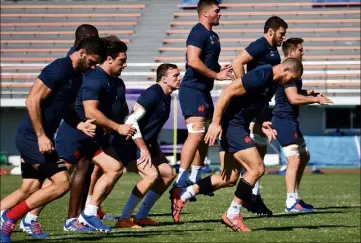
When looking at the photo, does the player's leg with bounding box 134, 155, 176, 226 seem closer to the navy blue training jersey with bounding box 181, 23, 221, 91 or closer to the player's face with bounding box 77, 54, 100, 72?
the navy blue training jersey with bounding box 181, 23, 221, 91

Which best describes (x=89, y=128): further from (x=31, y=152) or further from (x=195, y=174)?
(x=195, y=174)

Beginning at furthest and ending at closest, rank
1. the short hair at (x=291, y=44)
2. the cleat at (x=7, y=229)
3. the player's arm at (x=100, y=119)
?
the short hair at (x=291, y=44) → the player's arm at (x=100, y=119) → the cleat at (x=7, y=229)

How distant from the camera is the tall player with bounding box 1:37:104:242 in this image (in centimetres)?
823

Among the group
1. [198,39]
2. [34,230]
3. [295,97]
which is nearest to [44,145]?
[34,230]

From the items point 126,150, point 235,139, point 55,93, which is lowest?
point 126,150

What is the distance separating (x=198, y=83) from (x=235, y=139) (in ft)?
6.62

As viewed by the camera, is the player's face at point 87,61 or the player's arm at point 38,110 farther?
the player's face at point 87,61

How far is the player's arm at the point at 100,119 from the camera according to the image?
9.23 metres

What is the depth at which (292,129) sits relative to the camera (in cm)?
1293

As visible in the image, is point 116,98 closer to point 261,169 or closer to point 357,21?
point 261,169

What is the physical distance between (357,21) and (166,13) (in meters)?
7.66

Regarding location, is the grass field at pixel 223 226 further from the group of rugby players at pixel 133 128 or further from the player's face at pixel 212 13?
the player's face at pixel 212 13

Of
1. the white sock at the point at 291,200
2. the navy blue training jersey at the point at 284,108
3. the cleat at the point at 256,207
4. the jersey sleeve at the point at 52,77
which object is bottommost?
the white sock at the point at 291,200

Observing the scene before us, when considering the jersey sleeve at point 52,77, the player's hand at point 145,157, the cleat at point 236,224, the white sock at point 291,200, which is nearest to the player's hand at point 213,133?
the cleat at point 236,224
